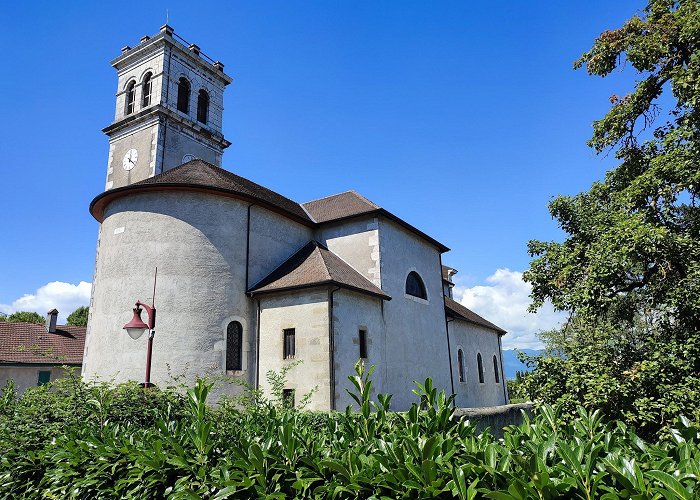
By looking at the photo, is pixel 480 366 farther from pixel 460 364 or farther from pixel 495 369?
pixel 460 364

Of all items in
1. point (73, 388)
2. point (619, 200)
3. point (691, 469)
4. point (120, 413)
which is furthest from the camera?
point (619, 200)

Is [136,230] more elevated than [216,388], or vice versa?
[136,230]

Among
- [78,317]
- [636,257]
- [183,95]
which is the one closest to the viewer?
[636,257]

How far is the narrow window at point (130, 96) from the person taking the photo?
27.4 m

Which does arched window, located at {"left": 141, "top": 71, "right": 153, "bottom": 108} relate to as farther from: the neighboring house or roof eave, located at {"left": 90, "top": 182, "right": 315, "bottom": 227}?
the neighboring house

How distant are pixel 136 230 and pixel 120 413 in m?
10.6

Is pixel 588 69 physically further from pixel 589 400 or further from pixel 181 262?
pixel 181 262

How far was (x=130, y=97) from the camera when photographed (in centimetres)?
2764

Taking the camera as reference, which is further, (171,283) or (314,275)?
(314,275)

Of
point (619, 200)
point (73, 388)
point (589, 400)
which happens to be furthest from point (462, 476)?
point (619, 200)

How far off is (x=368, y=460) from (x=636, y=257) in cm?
821

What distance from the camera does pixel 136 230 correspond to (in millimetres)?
16062

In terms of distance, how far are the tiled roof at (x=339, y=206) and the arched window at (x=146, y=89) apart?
11.7m

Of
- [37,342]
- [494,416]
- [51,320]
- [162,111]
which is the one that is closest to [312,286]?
[494,416]
